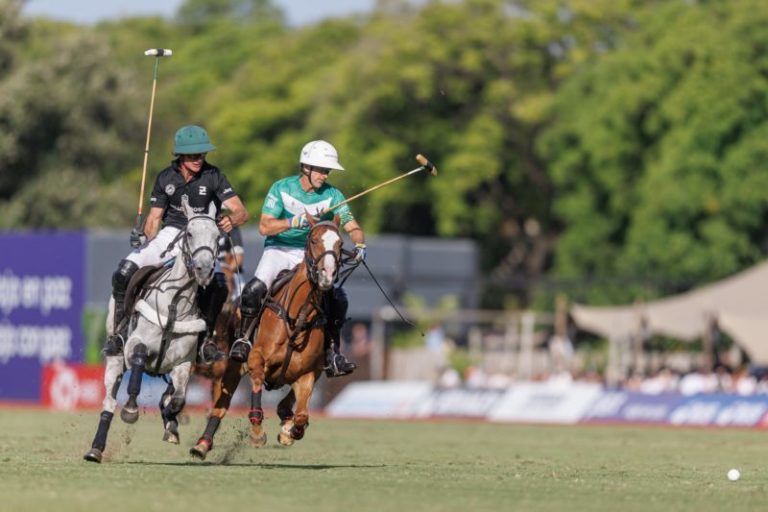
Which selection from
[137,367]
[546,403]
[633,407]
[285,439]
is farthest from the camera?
[546,403]

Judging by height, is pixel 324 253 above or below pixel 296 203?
below

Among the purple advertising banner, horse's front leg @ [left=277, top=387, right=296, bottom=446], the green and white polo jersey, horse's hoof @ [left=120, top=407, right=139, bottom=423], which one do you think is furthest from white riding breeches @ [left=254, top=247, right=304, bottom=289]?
the purple advertising banner

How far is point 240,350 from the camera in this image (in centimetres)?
1573

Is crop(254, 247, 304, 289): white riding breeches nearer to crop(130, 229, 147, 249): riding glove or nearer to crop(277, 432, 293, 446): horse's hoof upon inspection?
crop(130, 229, 147, 249): riding glove

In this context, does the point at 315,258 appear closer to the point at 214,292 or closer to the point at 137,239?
the point at 214,292

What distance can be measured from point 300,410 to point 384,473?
1505 mm

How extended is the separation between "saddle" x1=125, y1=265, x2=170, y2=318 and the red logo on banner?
1855 centimetres

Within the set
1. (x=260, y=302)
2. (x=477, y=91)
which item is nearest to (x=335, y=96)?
(x=477, y=91)

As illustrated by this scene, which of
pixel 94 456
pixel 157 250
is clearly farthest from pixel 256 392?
pixel 94 456

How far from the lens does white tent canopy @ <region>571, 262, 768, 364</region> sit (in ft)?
106

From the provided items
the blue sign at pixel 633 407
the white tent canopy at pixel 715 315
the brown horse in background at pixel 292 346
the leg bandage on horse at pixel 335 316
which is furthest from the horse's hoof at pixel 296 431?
the white tent canopy at pixel 715 315

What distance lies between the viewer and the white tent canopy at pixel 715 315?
106 ft

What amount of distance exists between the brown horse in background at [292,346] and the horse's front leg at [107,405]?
1184 millimetres

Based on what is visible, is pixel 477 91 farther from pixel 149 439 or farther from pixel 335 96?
pixel 149 439
